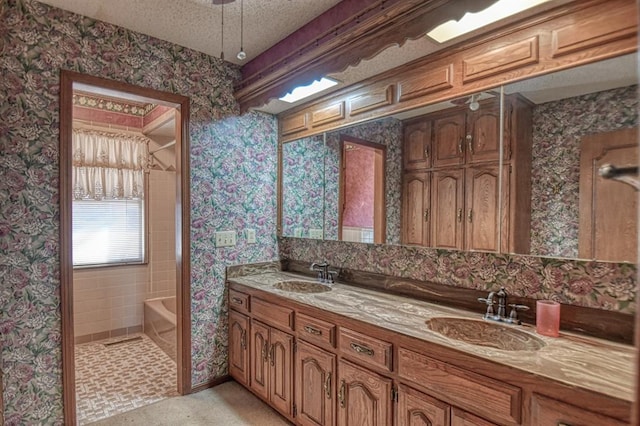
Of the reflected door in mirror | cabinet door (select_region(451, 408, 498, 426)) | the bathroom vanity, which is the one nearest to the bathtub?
the bathroom vanity

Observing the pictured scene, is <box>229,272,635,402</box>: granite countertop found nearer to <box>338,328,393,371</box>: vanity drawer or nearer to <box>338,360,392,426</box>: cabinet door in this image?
<box>338,328,393,371</box>: vanity drawer

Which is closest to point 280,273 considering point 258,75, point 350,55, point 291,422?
point 291,422

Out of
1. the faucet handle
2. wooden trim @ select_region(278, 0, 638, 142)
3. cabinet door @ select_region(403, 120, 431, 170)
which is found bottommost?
the faucet handle

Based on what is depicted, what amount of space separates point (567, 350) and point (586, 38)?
1283 mm

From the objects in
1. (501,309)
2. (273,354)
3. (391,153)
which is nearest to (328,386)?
(273,354)

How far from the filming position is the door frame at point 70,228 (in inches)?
80.6

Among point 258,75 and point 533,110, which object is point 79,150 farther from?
point 533,110

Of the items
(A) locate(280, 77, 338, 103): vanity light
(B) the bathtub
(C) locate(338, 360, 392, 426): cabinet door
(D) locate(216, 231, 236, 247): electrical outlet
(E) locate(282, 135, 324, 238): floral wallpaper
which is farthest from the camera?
(B) the bathtub

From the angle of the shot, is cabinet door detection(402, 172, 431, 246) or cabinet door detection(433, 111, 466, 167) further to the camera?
cabinet door detection(402, 172, 431, 246)

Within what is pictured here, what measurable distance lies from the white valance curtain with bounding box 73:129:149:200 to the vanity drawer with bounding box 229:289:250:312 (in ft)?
6.29

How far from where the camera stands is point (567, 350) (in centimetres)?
129

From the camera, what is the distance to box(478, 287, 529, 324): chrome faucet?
1606mm

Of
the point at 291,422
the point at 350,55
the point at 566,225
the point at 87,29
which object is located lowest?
the point at 291,422

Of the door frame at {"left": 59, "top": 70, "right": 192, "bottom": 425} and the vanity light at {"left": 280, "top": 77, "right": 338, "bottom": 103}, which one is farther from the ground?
the vanity light at {"left": 280, "top": 77, "right": 338, "bottom": 103}
